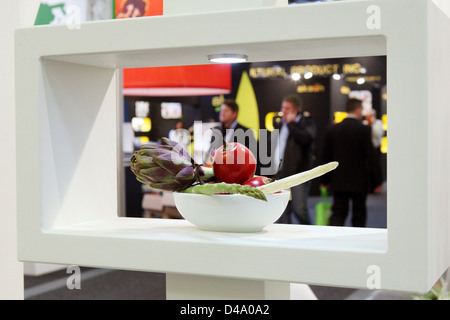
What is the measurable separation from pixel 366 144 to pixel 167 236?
4571mm

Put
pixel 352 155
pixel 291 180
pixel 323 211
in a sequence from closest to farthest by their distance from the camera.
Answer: pixel 291 180
pixel 352 155
pixel 323 211

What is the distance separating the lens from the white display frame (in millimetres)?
867


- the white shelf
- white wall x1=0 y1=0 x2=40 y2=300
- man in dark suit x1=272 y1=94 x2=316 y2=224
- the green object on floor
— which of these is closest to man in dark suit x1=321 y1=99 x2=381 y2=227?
man in dark suit x1=272 y1=94 x2=316 y2=224

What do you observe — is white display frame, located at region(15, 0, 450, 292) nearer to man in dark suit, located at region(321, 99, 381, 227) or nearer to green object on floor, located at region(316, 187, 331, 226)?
man in dark suit, located at region(321, 99, 381, 227)

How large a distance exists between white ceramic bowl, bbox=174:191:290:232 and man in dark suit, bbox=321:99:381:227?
435 cm

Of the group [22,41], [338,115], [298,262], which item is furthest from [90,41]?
[338,115]

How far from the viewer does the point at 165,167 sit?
106 centimetres

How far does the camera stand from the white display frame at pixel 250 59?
2.84 ft

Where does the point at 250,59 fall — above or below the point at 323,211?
above

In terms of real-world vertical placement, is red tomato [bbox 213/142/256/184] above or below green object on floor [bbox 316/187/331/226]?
above

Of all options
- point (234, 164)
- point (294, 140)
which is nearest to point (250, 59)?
point (234, 164)

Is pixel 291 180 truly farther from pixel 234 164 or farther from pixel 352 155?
pixel 352 155

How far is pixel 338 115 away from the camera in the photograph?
762 centimetres

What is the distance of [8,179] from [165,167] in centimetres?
93
